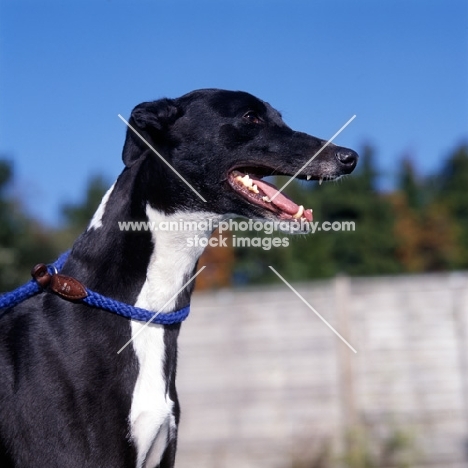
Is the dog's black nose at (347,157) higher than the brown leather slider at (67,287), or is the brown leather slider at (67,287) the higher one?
the dog's black nose at (347,157)

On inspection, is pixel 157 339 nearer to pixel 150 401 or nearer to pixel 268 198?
pixel 150 401

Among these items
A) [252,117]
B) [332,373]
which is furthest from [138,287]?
[332,373]

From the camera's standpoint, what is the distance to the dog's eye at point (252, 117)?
3.15 metres

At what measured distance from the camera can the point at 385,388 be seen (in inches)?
289

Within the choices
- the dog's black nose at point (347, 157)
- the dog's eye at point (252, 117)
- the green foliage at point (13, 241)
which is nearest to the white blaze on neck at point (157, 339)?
the dog's eye at point (252, 117)

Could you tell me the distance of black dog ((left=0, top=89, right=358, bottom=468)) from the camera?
262 centimetres

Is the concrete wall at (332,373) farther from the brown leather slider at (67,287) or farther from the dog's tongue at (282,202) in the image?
the brown leather slider at (67,287)

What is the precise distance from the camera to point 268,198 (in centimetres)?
307

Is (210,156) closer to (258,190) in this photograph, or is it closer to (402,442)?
(258,190)

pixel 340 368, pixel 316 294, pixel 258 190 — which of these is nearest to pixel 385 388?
pixel 340 368

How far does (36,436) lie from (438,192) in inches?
1459

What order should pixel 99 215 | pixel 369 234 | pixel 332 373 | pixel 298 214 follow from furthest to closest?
pixel 369 234
pixel 332 373
pixel 298 214
pixel 99 215

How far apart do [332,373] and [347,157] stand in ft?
14.8

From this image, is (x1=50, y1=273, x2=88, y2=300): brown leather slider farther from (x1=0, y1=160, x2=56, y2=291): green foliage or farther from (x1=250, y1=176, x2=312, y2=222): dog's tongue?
(x1=0, y1=160, x2=56, y2=291): green foliage
